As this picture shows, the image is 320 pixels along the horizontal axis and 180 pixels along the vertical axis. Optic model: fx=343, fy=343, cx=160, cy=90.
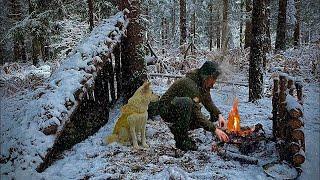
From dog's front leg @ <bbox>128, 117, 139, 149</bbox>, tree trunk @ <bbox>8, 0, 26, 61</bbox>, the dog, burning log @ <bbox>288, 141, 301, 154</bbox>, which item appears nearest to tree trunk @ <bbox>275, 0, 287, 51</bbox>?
tree trunk @ <bbox>8, 0, 26, 61</bbox>

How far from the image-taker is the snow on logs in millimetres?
5652

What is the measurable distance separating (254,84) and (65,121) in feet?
16.6

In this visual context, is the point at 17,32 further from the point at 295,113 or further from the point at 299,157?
the point at 299,157

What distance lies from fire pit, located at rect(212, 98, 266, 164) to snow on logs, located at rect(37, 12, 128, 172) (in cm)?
252

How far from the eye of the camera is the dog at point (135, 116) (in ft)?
17.5

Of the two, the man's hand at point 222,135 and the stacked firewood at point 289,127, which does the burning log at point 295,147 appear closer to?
the stacked firewood at point 289,127

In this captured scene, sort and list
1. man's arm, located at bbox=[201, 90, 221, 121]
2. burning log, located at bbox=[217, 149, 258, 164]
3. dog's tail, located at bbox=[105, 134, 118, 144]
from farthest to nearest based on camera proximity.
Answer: man's arm, located at bbox=[201, 90, 221, 121] < dog's tail, located at bbox=[105, 134, 118, 144] < burning log, located at bbox=[217, 149, 258, 164]

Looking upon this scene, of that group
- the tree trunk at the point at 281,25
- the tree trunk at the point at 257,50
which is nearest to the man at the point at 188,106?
the tree trunk at the point at 257,50

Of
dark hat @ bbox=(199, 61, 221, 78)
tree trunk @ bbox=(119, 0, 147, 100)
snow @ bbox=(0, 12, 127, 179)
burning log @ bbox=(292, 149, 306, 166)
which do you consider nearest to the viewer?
burning log @ bbox=(292, 149, 306, 166)

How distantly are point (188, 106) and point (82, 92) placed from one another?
2200 mm

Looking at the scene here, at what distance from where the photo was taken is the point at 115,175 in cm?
466

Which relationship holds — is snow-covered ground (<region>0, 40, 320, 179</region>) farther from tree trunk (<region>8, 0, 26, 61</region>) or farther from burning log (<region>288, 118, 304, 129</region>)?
tree trunk (<region>8, 0, 26, 61</region>)

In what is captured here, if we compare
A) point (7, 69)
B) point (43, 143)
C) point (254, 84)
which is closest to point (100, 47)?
point (43, 143)

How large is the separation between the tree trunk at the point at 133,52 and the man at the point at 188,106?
2548 millimetres
